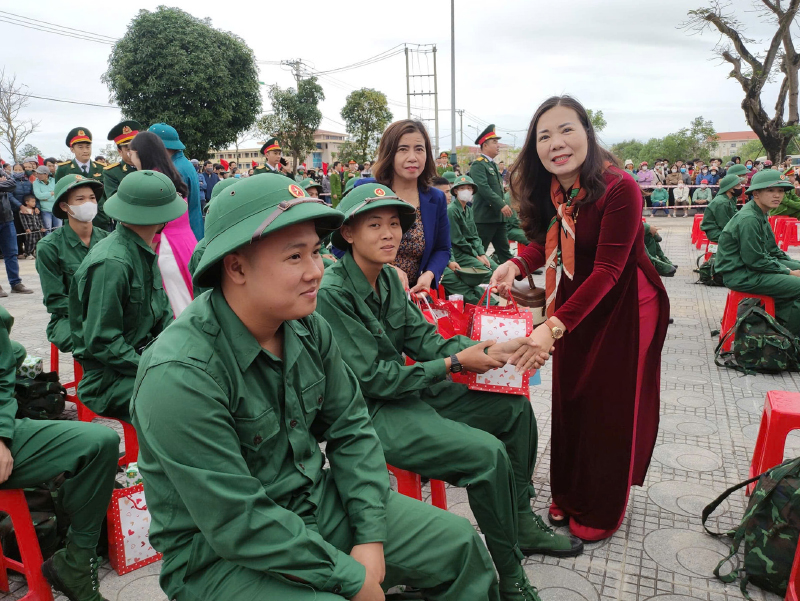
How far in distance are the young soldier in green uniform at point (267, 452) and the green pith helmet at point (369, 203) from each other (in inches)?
32.4

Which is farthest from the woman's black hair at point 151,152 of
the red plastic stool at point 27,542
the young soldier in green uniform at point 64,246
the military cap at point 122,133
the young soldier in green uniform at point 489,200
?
the young soldier in green uniform at point 489,200

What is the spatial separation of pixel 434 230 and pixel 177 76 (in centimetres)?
2070

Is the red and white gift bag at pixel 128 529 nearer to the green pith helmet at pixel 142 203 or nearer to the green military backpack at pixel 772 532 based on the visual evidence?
the green pith helmet at pixel 142 203

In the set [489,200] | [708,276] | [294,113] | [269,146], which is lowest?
[708,276]

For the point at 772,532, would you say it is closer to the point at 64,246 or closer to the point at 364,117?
the point at 64,246

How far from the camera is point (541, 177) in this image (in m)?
2.96

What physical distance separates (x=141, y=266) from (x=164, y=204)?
349mm

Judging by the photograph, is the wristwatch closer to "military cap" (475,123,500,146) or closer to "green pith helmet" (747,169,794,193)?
"green pith helmet" (747,169,794,193)

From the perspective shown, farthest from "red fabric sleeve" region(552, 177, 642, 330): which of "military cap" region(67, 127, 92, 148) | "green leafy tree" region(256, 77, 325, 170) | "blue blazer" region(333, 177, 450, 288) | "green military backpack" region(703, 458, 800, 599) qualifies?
"green leafy tree" region(256, 77, 325, 170)

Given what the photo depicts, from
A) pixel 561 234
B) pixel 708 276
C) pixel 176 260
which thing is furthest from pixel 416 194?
pixel 708 276

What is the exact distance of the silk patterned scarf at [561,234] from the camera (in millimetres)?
2725

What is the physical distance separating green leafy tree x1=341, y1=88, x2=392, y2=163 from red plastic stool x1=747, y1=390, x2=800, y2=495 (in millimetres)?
32016

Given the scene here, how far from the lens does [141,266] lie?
120 inches

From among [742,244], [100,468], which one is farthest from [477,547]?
[742,244]
